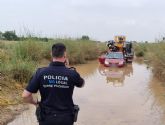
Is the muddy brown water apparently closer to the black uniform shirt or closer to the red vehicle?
the black uniform shirt

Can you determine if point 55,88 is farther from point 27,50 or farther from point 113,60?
point 113,60

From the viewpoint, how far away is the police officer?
566 centimetres

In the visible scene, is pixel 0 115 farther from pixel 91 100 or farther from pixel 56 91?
pixel 56 91

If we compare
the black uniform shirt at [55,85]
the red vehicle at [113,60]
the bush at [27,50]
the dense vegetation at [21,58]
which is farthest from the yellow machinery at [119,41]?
the black uniform shirt at [55,85]

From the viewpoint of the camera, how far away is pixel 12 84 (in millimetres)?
14875

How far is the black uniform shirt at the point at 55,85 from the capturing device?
18.5 feet

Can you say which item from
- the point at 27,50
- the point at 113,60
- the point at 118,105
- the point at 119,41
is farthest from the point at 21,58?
the point at 119,41

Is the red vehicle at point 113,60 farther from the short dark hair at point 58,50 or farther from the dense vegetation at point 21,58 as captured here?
the short dark hair at point 58,50

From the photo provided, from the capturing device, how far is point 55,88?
5.66m

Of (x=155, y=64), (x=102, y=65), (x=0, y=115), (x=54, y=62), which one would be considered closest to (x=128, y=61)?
(x=102, y=65)

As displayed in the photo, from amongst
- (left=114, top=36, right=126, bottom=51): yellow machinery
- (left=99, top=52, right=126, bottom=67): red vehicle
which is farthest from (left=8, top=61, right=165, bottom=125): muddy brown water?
(left=114, top=36, right=126, bottom=51): yellow machinery

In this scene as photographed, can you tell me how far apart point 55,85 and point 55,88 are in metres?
0.05

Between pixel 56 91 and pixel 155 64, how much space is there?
1784cm

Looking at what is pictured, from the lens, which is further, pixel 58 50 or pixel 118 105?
pixel 118 105
